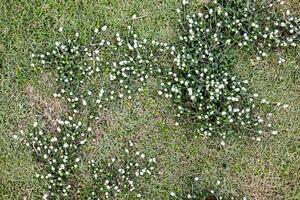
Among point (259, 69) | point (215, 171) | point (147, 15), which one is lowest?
point (215, 171)

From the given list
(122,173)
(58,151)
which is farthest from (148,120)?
(58,151)

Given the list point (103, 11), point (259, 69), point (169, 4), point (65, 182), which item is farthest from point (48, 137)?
point (259, 69)

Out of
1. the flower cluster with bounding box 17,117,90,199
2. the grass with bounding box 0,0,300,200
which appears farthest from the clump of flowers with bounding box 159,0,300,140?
the flower cluster with bounding box 17,117,90,199

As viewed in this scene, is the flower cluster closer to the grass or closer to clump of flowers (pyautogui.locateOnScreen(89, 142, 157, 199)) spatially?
the grass

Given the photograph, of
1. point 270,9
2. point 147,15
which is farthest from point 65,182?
point 270,9

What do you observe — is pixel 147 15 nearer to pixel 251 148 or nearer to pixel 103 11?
pixel 103 11

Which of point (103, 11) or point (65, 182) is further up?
point (103, 11)

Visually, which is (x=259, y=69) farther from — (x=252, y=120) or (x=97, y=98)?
(x=97, y=98)
